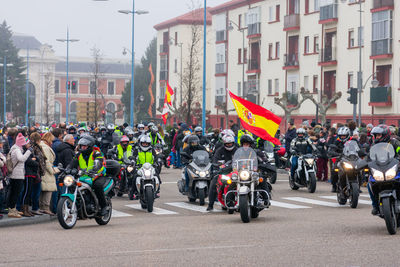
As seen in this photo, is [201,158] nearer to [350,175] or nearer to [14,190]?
[350,175]

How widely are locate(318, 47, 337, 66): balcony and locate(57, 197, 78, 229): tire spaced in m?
41.7

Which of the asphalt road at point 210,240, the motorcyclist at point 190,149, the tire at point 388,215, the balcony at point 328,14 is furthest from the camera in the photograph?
the balcony at point 328,14

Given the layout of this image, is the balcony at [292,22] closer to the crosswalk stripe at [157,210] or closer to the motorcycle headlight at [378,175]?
the crosswalk stripe at [157,210]

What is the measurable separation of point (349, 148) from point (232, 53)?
53409 mm

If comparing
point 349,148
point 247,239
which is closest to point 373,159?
point 247,239

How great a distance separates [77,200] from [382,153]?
5031 millimetres

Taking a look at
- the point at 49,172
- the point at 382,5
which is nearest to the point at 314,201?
the point at 49,172

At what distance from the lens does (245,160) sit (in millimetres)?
14820

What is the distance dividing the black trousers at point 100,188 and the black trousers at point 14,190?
1.73 meters

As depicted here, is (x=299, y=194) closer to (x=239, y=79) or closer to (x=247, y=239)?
(x=247, y=239)

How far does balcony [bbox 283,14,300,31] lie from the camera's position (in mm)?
58938

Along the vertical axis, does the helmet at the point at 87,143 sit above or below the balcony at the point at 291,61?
below

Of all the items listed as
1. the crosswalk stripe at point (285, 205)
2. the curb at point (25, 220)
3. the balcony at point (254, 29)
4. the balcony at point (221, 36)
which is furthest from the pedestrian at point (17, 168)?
the balcony at point (221, 36)

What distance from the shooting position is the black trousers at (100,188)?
1436cm
